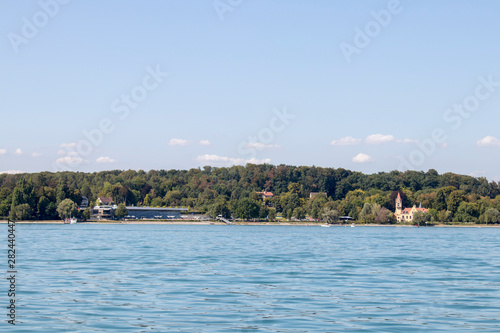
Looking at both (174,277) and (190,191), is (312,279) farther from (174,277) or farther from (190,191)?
(190,191)

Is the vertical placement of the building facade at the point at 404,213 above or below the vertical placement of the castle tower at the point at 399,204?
below

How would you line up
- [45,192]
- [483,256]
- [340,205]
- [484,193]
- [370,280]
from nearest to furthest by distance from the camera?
[370,280], [483,256], [45,192], [340,205], [484,193]

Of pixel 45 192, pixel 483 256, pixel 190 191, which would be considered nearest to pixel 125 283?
pixel 483 256

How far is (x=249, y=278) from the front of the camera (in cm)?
2494

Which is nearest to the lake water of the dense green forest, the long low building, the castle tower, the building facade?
the dense green forest

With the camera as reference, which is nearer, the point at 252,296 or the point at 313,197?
the point at 252,296

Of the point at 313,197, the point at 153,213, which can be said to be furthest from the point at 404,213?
the point at 153,213

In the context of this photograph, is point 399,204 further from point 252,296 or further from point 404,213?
point 252,296

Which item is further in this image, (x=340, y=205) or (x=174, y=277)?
(x=340, y=205)

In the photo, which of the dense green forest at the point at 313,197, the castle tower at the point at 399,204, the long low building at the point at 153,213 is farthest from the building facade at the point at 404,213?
the long low building at the point at 153,213

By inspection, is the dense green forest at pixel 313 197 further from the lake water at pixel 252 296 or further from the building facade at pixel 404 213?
the lake water at pixel 252 296

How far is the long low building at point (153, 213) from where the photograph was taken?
567 feet

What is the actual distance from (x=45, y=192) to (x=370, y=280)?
12039 centimetres

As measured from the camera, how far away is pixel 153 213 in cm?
17775
